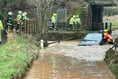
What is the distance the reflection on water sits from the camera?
→ 12552mm

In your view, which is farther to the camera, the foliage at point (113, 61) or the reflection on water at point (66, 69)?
the foliage at point (113, 61)

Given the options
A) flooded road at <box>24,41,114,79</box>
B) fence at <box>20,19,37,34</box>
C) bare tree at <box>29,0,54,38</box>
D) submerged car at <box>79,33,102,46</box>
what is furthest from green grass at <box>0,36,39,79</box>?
submerged car at <box>79,33,102,46</box>

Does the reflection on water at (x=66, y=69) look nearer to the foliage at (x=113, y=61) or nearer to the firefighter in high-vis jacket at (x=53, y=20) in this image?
the foliage at (x=113, y=61)

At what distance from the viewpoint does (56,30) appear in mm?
35531

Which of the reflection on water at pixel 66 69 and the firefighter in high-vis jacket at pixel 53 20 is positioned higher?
the reflection on water at pixel 66 69

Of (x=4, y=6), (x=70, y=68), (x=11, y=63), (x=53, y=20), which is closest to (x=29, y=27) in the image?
(x=4, y=6)

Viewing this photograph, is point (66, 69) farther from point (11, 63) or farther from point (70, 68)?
point (11, 63)

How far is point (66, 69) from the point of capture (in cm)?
1398

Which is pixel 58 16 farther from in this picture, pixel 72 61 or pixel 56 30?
pixel 72 61

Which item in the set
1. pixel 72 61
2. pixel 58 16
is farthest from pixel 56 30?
pixel 72 61

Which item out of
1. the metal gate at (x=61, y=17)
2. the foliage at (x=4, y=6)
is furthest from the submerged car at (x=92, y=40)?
the metal gate at (x=61, y=17)

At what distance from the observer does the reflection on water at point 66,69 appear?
12.6 meters

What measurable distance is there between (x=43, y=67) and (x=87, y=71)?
5.75 ft

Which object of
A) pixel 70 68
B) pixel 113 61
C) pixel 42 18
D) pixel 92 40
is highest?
pixel 42 18
